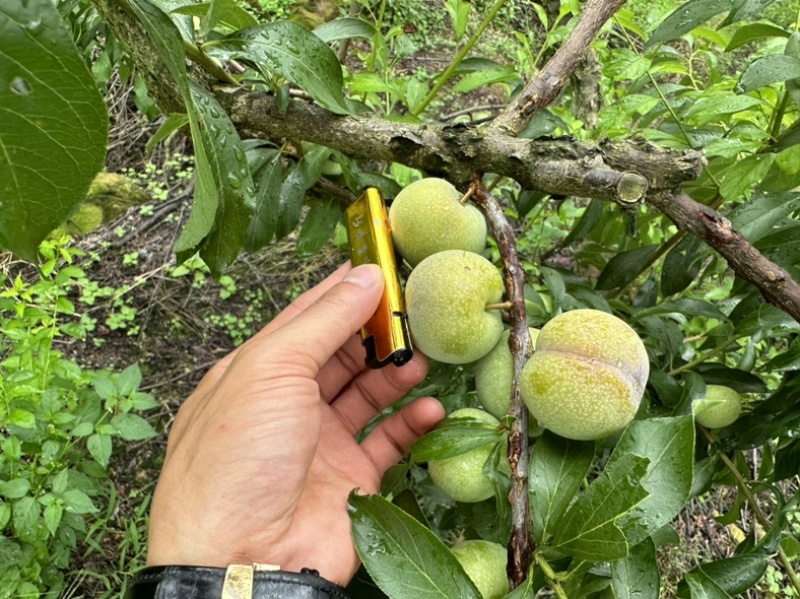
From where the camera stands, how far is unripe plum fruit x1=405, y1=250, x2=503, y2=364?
1.13 meters

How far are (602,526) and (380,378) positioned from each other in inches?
28.8

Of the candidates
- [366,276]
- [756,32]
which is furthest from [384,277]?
[756,32]

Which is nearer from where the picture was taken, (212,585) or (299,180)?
(212,585)

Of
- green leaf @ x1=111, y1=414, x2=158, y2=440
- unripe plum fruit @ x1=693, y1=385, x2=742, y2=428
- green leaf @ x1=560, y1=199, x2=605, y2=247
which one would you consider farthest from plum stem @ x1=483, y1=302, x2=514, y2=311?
green leaf @ x1=111, y1=414, x2=158, y2=440

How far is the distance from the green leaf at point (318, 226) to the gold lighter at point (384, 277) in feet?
1.48

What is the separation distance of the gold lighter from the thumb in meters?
0.05

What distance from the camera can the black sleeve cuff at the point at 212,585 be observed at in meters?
1.06

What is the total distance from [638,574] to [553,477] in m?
0.21

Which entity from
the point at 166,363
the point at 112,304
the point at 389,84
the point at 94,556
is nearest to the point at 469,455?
the point at 389,84

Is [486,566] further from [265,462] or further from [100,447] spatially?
[100,447]

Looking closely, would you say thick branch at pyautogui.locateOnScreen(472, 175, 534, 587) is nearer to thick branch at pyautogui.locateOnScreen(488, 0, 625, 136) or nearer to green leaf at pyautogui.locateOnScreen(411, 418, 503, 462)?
green leaf at pyautogui.locateOnScreen(411, 418, 503, 462)

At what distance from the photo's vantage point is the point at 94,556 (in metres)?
2.29

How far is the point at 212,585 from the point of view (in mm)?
1062

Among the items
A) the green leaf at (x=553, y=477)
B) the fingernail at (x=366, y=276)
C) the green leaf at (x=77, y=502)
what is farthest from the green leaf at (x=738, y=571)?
the green leaf at (x=77, y=502)
